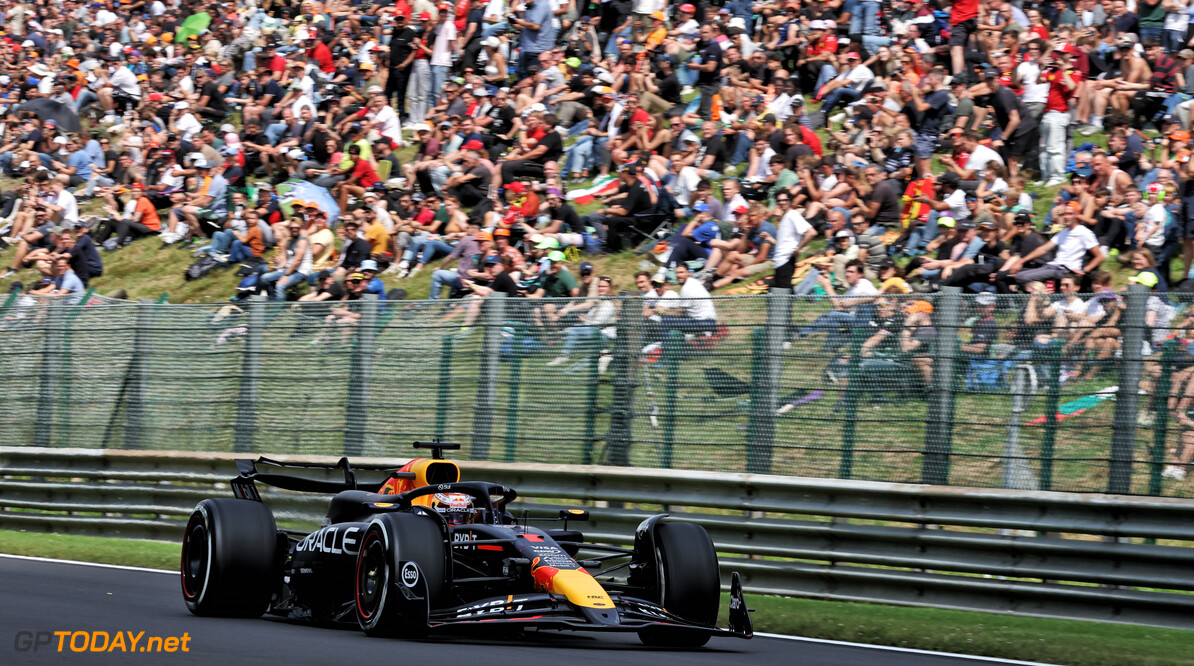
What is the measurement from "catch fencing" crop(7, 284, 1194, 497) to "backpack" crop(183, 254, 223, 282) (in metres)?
4.70

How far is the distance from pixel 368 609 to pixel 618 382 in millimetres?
4317

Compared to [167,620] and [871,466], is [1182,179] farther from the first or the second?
A: [167,620]

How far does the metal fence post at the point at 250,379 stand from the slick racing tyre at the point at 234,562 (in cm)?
551

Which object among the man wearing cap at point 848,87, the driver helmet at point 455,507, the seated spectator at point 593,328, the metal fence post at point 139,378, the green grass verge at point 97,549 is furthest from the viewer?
the man wearing cap at point 848,87

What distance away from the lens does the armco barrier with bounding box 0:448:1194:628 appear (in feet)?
30.8

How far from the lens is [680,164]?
57.7 feet

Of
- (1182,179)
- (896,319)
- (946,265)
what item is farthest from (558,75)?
(896,319)

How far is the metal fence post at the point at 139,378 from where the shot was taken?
1558 centimetres

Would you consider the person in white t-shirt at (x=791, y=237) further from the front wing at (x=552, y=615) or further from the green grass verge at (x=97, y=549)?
the front wing at (x=552, y=615)

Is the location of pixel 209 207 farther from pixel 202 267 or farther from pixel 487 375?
pixel 487 375

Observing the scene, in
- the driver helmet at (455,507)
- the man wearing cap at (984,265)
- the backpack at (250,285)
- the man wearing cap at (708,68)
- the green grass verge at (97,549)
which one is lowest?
the green grass verge at (97,549)

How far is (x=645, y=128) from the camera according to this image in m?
18.5

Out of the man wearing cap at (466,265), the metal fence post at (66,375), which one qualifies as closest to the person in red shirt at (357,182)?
the man wearing cap at (466,265)

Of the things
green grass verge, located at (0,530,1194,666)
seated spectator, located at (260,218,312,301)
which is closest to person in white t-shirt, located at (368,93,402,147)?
seated spectator, located at (260,218,312,301)
